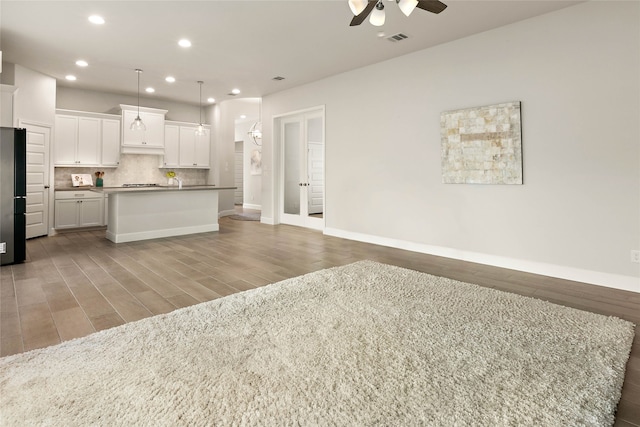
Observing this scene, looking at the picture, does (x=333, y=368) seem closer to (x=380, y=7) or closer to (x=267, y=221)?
(x=380, y=7)

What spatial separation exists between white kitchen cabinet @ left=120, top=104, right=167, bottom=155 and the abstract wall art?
255 inches

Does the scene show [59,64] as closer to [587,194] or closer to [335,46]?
[335,46]

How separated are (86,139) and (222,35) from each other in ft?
14.8

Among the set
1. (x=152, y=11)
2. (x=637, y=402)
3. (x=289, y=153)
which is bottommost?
(x=637, y=402)

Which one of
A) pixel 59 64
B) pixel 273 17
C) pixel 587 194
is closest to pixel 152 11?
pixel 273 17

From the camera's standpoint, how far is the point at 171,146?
28.3ft

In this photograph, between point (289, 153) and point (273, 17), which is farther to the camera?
point (289, 153)

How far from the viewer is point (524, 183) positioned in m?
4.14

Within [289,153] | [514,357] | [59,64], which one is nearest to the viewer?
[514,357]

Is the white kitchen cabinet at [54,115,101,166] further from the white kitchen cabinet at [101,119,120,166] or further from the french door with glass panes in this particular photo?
the french door with glass panes

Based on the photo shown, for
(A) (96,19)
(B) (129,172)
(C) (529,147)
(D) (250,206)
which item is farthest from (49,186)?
(C) (529,147)

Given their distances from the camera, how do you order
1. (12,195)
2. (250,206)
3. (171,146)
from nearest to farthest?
(12,195), (171,146), (250,206)

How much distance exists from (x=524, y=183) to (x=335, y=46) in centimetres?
310

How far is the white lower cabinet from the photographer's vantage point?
6.76 m
